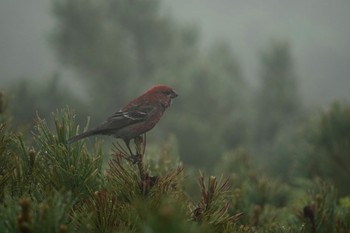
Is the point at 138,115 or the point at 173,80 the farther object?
the point at 173,80

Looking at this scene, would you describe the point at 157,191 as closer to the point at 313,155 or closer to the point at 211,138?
the point at 313,155

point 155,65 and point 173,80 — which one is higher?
point 155,65

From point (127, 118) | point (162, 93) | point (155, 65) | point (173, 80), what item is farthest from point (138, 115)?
point (155, 65)

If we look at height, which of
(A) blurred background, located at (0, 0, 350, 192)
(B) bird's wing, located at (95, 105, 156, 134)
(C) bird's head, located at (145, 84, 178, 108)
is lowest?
(B) bird's wing, located at (95, 105, 156, 134)

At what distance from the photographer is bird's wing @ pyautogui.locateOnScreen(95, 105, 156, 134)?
2771 mm

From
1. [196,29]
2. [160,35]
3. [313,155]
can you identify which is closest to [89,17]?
[160,35]

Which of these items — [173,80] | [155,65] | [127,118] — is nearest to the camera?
[127,118]

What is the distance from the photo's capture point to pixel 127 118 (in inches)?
112

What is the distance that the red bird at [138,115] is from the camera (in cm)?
270

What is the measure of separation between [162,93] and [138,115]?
0.66 ft

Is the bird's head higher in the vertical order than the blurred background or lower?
lower

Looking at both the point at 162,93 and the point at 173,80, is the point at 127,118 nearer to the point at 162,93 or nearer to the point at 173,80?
the point at 162,93

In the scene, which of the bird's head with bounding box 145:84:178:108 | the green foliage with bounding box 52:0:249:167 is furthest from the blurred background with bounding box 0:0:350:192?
the bird's head with bounding box 145:84:178:108

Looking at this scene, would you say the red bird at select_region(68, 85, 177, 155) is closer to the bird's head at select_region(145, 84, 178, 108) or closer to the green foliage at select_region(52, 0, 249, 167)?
the bird's head at select_region(145, 84, 178, 108)
